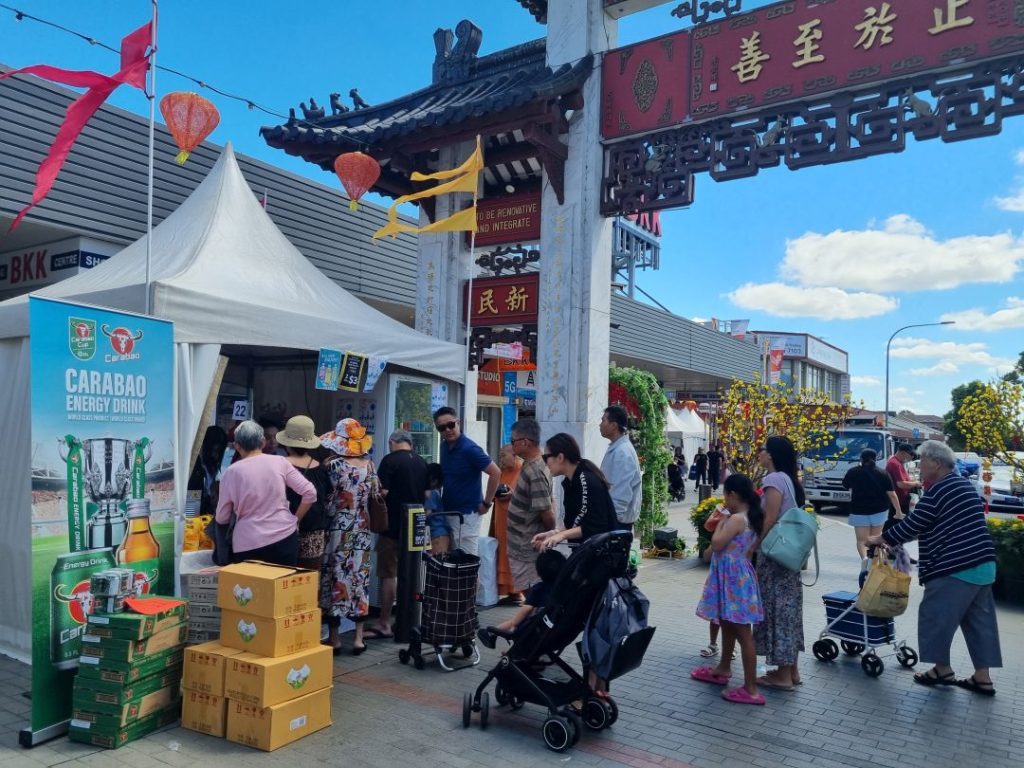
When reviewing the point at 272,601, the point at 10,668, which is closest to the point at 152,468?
the point at 272,601

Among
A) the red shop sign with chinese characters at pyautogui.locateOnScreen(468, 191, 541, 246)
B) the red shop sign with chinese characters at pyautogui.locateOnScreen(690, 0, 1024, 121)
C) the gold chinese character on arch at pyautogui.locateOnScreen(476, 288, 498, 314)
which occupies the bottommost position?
the gold chinese character on arch at pyautogui.locateOnScreen(476, 288, 498, 314)

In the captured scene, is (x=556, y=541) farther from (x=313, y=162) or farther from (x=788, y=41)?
(x=313, y=162)

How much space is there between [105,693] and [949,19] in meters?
8.28

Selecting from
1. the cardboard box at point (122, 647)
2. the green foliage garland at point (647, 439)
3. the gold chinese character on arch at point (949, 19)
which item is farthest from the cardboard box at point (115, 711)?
the gold chinese character on arch at point (949, 19)

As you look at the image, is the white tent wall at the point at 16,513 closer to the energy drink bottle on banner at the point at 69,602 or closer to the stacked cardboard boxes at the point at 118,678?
the energy drink bottle on banner at the point at 69,602

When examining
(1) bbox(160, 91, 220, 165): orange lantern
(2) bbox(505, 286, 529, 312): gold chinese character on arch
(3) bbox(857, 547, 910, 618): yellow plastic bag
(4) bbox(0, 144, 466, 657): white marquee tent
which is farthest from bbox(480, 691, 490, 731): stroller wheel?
(2) bbox(505, 286, 529, 312): gold chinese character on arch

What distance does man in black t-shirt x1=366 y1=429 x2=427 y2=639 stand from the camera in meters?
5.99

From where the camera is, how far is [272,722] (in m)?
3.88

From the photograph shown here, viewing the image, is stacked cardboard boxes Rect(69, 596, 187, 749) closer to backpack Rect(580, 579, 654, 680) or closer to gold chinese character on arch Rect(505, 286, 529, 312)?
backpack Rect(580, 579, 654, 680)

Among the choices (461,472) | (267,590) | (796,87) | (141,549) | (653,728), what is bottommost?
(653,728)

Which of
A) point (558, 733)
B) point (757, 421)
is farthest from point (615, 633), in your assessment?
point (757, 421)

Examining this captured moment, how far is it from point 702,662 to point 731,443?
5.61 m

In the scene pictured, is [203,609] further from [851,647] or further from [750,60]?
[750,60]

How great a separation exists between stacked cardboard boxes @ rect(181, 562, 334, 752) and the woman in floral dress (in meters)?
1.28
